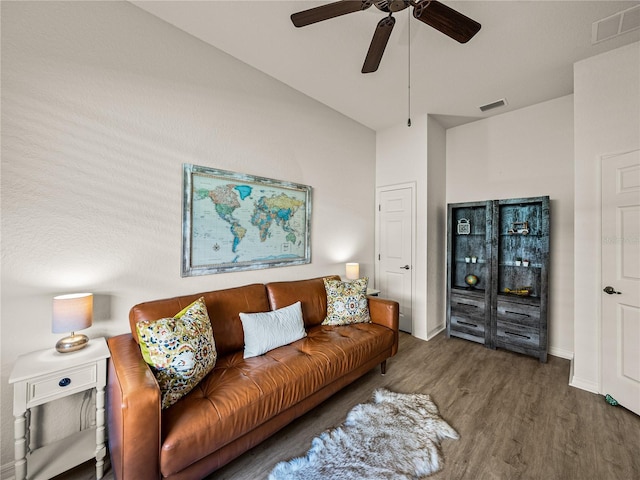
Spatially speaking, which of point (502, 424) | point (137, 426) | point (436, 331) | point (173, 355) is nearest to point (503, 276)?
point (436, 331)

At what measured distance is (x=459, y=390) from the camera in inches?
90.9

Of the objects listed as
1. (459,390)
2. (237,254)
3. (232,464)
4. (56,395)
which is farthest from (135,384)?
(459,390)

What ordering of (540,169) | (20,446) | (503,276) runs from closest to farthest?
1. (20,446)
2. (540,169)
3. (503,276)

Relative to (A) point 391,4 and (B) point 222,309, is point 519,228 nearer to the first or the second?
(A) point 391,4

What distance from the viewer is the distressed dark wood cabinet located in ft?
9.45

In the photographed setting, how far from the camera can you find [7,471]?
4.68ft

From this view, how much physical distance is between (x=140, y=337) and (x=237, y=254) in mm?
1085

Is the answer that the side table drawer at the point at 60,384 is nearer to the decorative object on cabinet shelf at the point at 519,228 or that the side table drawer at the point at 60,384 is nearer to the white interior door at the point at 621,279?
the white interior door at the point at 621,279

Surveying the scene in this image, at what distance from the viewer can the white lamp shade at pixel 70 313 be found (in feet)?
4.58

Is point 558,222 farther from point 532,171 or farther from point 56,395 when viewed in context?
point 56,395

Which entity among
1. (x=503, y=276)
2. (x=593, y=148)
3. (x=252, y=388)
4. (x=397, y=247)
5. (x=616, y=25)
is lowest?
(x=252, y=388)

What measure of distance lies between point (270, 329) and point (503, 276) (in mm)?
3156

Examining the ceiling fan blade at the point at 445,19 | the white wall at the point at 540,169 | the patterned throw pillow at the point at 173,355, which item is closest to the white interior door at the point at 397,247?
the white wall at the point at 540,169

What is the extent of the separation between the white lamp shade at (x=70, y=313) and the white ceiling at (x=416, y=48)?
210cm
